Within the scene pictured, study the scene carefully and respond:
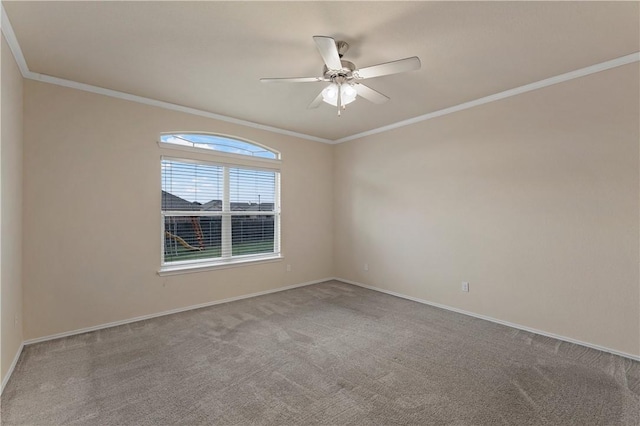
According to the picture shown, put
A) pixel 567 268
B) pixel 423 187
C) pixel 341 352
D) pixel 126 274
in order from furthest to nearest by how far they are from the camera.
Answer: pixel 423 187
pixel 126 274
pixel 567 268
pixel 341 352

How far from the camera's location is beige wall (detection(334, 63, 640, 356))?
279 cm

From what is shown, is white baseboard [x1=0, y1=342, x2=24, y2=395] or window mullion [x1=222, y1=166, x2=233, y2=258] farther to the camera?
window mullion [x1=222, y1=166, x2=233, y2=258]

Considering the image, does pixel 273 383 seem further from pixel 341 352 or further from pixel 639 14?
pixel 639 14

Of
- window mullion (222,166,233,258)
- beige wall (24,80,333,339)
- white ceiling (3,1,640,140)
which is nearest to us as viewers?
white ceiling (3,1,640,140)

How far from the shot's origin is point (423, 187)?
14.3 feet

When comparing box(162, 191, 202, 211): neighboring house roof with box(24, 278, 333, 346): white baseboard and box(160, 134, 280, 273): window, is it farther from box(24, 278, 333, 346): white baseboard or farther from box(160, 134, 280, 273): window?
box(24, 278, 333, 346): white baseboard

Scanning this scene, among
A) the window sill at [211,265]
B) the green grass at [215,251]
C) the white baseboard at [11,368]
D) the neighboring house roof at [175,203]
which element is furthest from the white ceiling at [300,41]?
the white baseboard at [11,368]

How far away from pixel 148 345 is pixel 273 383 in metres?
1.48

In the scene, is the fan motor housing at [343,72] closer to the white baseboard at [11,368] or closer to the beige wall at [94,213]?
the beige wall at [94,213]

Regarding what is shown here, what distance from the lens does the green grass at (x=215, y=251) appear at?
404 cm

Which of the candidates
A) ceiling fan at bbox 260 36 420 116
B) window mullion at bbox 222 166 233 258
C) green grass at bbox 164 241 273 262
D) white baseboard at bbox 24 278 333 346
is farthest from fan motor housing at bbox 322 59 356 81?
white baseboard at bbox 24 278 333 346

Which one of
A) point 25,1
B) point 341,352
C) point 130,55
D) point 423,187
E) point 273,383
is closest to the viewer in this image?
point 25,1

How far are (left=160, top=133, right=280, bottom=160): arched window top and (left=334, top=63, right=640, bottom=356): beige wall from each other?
6.39ft

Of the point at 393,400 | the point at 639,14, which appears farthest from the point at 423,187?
the point at 393,400
